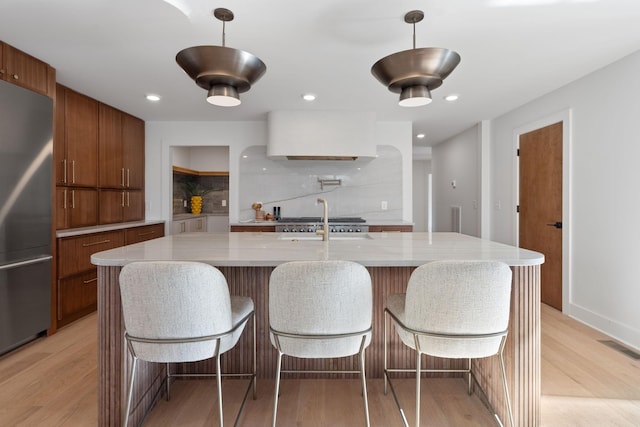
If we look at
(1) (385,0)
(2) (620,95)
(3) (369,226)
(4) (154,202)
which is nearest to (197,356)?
(1) (385,0)

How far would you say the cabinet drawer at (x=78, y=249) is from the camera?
3016mm

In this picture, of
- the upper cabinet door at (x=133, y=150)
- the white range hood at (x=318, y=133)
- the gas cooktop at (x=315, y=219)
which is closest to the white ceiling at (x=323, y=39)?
the white range hood at (x=318, y=133)

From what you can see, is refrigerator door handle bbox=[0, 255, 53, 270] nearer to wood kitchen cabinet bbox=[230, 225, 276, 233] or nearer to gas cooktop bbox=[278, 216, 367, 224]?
wood kitchen cabinet bbox=[230, 225, 276, 233]

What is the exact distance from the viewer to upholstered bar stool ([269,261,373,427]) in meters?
1.38

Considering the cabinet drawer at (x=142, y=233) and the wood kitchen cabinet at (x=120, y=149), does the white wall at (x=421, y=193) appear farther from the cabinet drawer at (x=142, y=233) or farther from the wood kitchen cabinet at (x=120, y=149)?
the wood kitchen cabinet at (x=120, y=149)

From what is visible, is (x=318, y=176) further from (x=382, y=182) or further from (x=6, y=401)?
(x=6, y=401)

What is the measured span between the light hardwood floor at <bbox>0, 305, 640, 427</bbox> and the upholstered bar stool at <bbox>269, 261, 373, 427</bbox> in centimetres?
58

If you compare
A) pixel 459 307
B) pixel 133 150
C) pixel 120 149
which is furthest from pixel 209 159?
pixel 459 307

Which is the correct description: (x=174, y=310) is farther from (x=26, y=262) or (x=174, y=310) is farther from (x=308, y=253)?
(x=26, y=262)

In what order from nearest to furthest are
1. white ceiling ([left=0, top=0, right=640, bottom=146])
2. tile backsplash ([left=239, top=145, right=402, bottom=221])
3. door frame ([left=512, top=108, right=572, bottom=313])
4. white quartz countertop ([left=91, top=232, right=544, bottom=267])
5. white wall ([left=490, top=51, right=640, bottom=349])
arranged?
white quartz countertop ([left=91, top=232, right=544, bottom=267]), white ceiling ([left=0, top=0, right=640, bottom=146]), white wall ([left=490, top=51, right=640, bottom=349]), door frame ([left=512, top=108, right=572, bottom=313]), tile backsplash ([left=239, top=145, right=402, bottom=221])

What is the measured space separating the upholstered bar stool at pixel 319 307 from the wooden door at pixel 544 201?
3.07 metres

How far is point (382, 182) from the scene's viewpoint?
4984 mm

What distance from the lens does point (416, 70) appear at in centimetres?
175

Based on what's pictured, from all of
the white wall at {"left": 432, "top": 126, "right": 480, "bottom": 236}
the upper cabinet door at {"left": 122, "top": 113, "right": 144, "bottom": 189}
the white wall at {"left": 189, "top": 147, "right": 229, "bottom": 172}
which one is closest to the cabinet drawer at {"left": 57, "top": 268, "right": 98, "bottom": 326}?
the upper cabinet door at {"left": 122, "top": 113, "right": 144, "bottom": 189}
